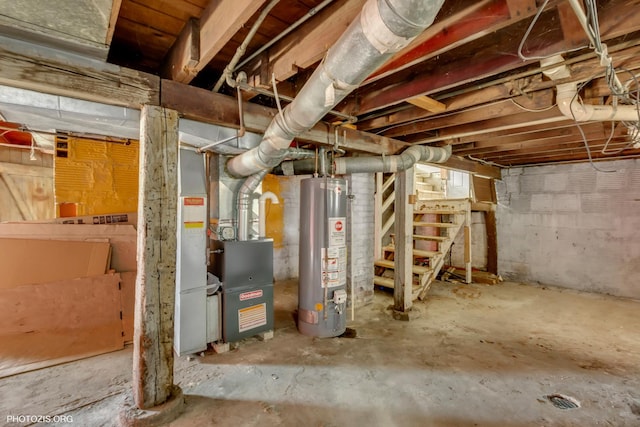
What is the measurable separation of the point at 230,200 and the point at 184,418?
1.71 m

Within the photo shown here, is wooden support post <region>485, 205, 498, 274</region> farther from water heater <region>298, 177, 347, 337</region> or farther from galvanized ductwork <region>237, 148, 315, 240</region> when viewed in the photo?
galvanized ductwork <region>237, 148, 315, 240</region>

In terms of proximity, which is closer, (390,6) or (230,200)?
(390,6)

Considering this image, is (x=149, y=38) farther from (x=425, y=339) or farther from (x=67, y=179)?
(x=425, y=339)

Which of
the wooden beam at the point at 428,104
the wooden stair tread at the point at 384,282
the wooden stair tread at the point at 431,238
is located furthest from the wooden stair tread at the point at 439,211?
the wooden beam at the point at 428,104

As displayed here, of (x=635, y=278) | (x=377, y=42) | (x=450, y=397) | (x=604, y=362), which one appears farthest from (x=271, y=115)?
(x=635, y=278)

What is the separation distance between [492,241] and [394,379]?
4.08 metres

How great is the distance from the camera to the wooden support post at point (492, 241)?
5.08m

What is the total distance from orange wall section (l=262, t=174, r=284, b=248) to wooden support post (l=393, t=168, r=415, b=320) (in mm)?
2098

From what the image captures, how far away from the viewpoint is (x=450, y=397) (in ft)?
6.06

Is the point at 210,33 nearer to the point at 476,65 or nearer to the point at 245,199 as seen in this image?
the point at 476,65

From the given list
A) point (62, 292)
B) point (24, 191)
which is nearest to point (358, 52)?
point (62, 292)

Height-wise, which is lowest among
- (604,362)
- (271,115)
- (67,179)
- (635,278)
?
(604,362)

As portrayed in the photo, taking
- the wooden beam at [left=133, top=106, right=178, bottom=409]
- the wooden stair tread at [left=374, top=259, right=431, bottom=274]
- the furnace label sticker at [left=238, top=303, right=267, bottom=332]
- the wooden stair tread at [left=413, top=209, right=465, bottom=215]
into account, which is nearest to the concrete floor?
the furnace label sticker at [left=238, top=303, right=267, bottom=332]

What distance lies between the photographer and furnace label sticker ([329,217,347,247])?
266cm
